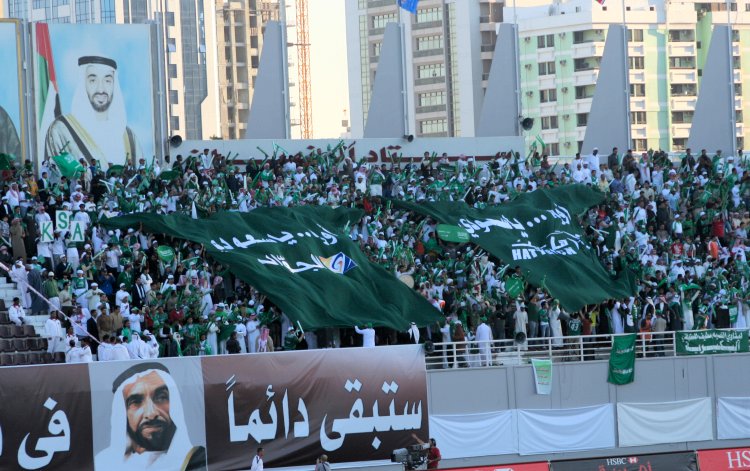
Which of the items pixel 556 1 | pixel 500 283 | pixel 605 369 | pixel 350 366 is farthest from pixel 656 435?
pixel 556 1

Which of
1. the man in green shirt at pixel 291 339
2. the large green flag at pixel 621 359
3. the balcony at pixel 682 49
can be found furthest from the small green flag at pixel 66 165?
the balcony at pixel 682 49

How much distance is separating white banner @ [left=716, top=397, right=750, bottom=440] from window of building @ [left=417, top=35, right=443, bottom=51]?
244 ft

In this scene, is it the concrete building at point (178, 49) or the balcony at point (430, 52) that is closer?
the balcony at point (430, 52)

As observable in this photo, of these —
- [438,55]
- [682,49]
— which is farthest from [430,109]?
[682,49]

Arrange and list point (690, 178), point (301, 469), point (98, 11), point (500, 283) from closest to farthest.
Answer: point (301, 469) < point (500, 283) < point (690, 178) < point (98, 11)

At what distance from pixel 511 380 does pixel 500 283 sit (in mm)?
3064

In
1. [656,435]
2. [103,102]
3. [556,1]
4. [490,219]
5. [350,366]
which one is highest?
[556,1]

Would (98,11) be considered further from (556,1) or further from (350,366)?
(350,366)

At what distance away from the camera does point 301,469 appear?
90.2 feet

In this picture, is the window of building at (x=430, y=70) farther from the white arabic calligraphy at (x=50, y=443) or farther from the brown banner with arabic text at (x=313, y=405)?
the white arabic calligraphy at (x=50, y=443)

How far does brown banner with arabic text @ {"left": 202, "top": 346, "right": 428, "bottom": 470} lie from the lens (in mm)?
27016

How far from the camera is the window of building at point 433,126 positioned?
10544 cm

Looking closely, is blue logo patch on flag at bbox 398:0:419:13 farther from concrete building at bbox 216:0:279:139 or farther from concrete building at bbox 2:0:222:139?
concrete building at bbox 216:0:279:139

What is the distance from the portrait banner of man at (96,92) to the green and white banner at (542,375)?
1004 cm
